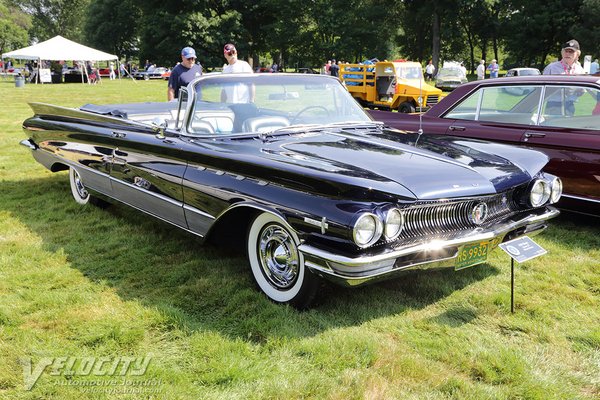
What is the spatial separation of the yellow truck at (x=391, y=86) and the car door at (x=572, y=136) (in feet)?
35.1

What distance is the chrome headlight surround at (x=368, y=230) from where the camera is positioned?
9.23 ft

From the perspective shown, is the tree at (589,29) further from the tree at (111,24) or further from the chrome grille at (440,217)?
the tree at (111,24)

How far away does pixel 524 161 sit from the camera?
391 cm

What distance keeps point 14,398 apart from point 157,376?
0.65 metres

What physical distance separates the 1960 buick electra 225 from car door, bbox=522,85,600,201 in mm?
1018

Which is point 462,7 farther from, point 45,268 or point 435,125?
point 45,268

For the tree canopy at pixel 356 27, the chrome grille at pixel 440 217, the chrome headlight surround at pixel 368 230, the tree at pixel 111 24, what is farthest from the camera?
the tree at pixel 111 24

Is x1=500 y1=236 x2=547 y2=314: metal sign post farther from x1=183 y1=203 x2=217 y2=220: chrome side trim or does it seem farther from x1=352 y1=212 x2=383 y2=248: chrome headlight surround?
x1=183 y1=203 x2=217 y2=220: chrome side trim

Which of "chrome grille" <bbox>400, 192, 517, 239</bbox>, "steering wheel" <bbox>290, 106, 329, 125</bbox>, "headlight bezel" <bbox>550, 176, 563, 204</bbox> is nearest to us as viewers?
"chrome grille" <bbox>400, 192, 517, 239</bbox>

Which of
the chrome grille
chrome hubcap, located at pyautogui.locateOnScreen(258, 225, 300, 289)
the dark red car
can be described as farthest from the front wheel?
the dark red car

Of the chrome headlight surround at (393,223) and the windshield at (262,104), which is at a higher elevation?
the windshield at (262,104)

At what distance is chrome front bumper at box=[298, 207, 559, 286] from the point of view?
2.85 meters

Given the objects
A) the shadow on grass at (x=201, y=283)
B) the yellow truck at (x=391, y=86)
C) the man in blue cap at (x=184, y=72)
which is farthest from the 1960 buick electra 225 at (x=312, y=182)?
the yellow truck at (x=391, y=86)

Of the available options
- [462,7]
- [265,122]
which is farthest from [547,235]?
[462,7]
